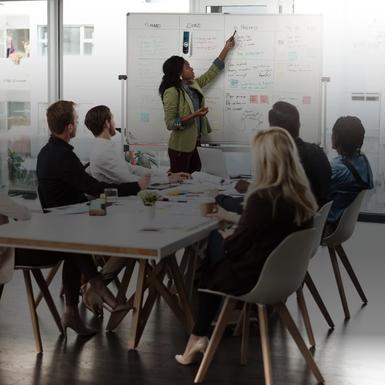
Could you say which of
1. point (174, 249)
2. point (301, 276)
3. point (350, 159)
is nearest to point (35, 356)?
point (174, 249)

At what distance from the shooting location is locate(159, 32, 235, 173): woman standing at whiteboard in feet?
24.4

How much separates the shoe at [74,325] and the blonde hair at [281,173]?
4.66 ft

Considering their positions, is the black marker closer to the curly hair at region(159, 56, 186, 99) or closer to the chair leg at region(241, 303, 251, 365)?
the curly hair at region(159, 56, 186, 99)

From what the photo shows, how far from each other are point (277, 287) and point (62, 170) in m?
1.69

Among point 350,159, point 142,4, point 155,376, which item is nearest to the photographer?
point 155,376

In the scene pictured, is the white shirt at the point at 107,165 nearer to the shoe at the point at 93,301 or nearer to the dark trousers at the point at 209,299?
the shoe at the point at 93,301

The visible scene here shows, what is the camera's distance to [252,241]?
3705 mm

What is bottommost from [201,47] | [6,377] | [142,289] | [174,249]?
[6,377]

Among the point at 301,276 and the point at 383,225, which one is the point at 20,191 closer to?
the point at 383,225

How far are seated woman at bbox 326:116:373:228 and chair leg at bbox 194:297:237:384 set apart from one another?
161cm

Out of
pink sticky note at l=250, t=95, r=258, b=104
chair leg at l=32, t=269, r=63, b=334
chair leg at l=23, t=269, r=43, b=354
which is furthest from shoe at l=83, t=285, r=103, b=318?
pink sticky note at l=250, t=95, r=258, b=104

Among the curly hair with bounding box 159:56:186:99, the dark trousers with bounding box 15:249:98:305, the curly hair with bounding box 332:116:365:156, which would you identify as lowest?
the dark trousers with bounding box 15:249:98:305

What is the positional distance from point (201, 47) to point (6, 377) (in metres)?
4.65

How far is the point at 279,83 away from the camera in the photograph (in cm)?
787
